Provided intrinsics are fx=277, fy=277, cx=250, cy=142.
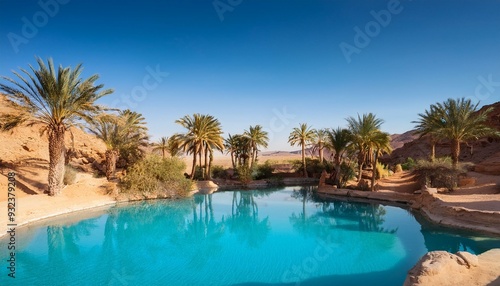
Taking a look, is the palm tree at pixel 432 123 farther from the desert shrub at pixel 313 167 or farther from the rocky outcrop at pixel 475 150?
the desert shrub at pixel 313 167

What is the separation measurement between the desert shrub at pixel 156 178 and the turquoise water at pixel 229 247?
3566 mm

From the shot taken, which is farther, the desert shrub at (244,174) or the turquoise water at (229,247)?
the desert shrub at (244,174)

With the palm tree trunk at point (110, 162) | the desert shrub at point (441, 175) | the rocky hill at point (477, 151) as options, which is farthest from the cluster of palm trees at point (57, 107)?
the rocky hill at point (477, 151)

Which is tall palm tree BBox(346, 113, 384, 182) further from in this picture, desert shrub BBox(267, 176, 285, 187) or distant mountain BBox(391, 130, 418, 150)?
distant mountain BBox(391, 130, 418, 150)

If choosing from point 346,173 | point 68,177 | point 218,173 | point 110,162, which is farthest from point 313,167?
point 68,177

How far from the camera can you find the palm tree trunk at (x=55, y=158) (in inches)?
664

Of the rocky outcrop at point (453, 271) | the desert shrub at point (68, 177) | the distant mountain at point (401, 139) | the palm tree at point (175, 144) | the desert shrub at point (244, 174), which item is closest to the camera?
the rocky outcrop at point (453, 271)

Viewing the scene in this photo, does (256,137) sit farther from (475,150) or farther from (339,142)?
(475,150)

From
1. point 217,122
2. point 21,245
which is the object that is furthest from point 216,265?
point 217,122

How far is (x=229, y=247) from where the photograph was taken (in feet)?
36.6

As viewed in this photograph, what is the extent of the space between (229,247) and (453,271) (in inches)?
292

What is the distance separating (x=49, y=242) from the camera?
37.5 ft

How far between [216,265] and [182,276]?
1.24 meters

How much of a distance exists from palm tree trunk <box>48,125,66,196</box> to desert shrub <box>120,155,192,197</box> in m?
4.82
